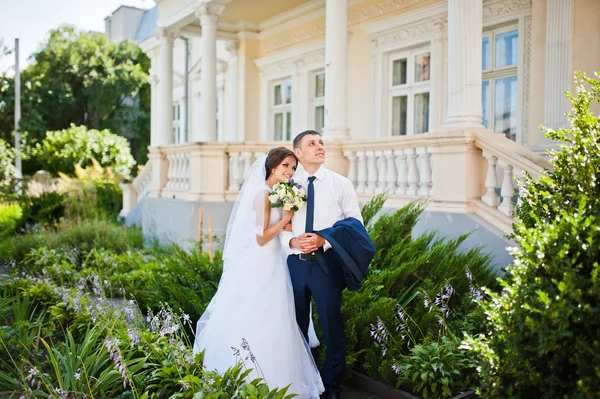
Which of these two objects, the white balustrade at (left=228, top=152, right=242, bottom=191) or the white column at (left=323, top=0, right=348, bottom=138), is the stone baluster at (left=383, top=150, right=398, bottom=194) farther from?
the white balustrade at (left=228, top=152, right=242, bottom=191)

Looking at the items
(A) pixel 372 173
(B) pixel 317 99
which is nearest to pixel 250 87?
(B) pixel 317 99

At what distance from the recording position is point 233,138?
15188mm

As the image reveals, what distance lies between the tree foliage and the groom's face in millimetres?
28305

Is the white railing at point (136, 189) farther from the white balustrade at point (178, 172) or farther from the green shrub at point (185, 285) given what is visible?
the green shrub at point (185, 285)

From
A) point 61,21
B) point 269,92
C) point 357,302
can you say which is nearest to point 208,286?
point 357,302

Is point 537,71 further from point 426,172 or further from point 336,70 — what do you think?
point 336,70

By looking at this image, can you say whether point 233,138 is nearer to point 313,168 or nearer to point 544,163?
point 544,163

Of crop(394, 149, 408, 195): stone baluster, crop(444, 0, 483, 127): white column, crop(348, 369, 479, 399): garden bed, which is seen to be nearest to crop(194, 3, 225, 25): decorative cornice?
crop(394, 149, 408, 195): stone baluster

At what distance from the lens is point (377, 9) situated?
11336 millimetres

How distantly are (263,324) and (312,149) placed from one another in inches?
48.7

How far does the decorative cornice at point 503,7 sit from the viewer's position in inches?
344

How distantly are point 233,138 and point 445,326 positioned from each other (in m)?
11.6

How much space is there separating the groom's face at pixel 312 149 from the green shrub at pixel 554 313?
59.2 inches

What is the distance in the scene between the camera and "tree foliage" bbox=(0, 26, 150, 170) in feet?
97.1
